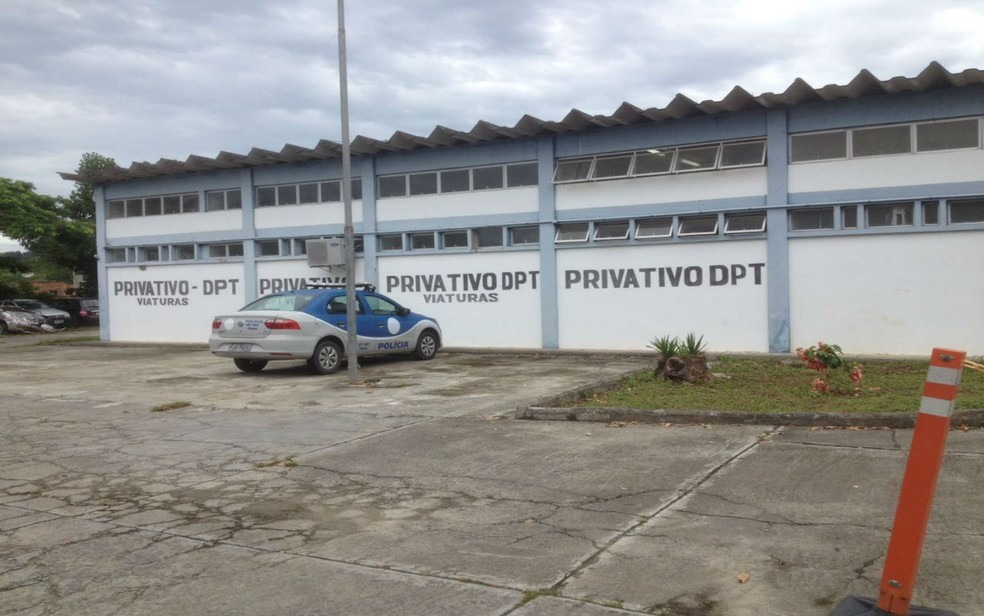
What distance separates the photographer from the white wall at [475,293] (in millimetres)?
19781

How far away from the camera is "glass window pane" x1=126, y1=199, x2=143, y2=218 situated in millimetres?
26234

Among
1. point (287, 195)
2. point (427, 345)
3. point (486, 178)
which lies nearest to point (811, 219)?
point (486, 178)

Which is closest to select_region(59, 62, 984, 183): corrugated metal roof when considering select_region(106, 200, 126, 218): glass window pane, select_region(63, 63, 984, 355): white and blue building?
select_region(63, 63, 984, 355): white and blue building

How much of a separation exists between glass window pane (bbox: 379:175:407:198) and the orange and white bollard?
18.6m

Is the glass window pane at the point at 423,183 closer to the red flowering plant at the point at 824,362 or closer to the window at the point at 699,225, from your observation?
the window at the point at 699,225

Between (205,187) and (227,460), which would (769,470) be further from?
(205,187)

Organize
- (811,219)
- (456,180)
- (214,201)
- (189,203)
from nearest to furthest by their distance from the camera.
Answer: (811,219) < (456,180) < (214,201) < (189,203)

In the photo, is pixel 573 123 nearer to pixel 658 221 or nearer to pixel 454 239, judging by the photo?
pixel 658 221

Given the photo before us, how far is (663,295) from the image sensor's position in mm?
18141

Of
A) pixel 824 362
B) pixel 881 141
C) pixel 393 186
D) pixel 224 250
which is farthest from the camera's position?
pixel 224 250

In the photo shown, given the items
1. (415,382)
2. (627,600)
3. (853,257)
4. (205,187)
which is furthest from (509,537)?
(205,187)

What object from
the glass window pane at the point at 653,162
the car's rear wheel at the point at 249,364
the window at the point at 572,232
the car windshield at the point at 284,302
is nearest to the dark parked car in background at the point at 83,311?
the car's rear wheel at the point at 249,364

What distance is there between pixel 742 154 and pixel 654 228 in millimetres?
2345

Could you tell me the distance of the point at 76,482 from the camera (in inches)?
281
